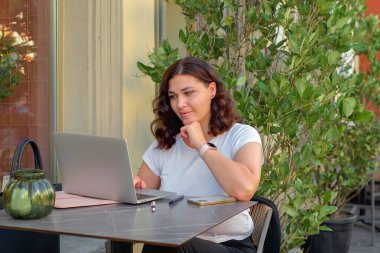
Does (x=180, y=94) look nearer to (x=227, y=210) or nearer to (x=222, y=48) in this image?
(x=227, y=210)

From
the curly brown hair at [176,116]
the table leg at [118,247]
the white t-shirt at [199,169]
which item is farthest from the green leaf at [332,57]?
the table leg at [118,247]

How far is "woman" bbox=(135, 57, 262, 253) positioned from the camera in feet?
7.99

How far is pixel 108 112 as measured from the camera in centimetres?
398

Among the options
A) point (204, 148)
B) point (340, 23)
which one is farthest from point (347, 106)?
point (204, 148)

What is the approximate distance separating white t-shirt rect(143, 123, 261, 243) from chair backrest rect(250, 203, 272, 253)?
0.07m

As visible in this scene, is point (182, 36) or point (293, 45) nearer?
point (293, 45)

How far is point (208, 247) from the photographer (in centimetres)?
233

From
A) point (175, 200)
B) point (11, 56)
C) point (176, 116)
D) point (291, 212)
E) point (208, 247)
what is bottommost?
point (291, 212)

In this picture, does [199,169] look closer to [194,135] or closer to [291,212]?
[194,135]

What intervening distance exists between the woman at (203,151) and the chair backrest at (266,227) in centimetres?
7

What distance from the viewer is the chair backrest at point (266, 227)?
2.53 metres

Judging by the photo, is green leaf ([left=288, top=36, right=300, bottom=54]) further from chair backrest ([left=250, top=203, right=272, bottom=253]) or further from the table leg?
the table leg

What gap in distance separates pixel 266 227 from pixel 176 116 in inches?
30.6

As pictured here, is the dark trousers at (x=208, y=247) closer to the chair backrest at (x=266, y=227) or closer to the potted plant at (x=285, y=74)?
the chair backrest at (x=266, y=227)
